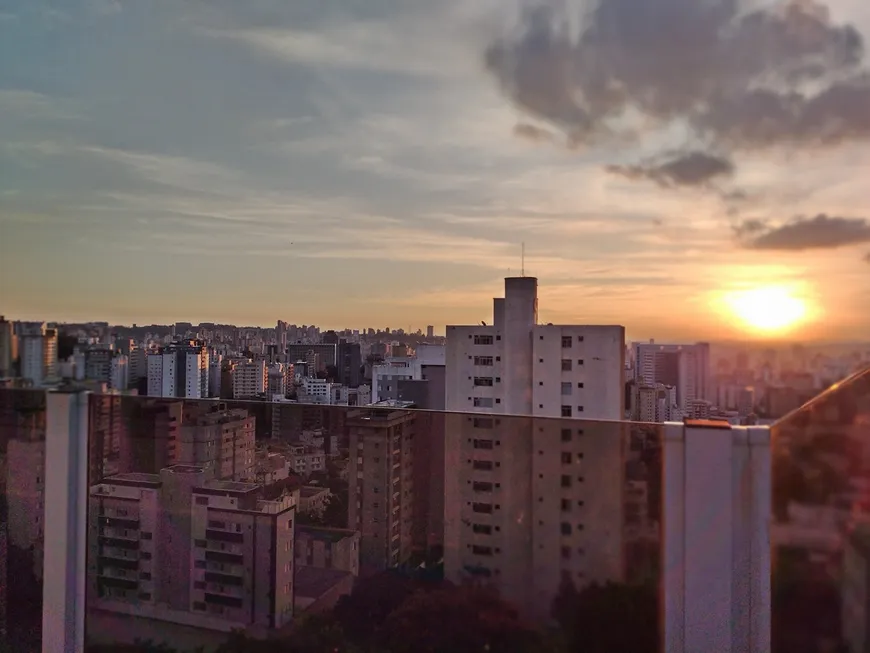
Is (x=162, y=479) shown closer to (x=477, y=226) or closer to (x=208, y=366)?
(x=477, y=226)

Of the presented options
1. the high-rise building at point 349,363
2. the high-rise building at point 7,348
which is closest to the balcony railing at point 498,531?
the high-rise building at point 7,348

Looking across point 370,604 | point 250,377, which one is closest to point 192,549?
point 370,604

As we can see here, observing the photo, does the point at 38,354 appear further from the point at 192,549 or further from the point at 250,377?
the point at 250,377

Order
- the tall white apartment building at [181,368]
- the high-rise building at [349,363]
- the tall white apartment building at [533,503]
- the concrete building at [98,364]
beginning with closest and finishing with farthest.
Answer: the tall white apartment building at [533,503]
the concrete building at [98,364]
the tall white apartment building at [181,368]
the high-rise building at [349,363]

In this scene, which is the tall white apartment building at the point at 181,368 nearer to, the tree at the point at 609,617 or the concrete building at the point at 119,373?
the concrete building at the point at 119,373

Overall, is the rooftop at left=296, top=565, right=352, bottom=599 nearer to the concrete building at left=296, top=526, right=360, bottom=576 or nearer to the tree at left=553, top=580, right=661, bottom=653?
the concrete building at left=296, top=526, right=360, bottom=576

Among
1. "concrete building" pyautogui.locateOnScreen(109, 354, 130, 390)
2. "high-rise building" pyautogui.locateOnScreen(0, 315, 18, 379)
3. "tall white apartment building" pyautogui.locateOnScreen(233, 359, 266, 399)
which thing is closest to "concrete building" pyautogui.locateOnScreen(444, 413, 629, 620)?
"concrete building" pyautogui.locateOnScreen(109, 354, 130, 390)

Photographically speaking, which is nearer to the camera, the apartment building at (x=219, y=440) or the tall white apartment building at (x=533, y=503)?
the tall white apartment building at (x=533, y=503)

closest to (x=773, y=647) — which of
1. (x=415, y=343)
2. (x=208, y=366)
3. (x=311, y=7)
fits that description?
(x=311, y=7)
